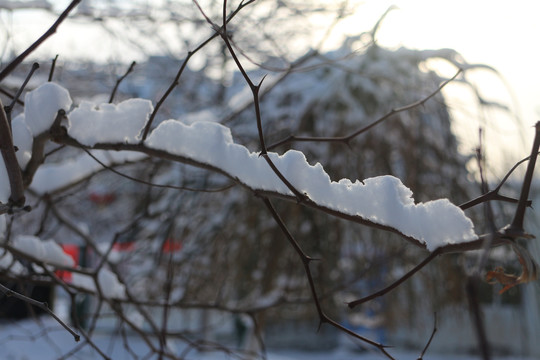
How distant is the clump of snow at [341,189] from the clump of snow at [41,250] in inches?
32.0

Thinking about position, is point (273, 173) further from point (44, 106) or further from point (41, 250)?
point (41, 250)

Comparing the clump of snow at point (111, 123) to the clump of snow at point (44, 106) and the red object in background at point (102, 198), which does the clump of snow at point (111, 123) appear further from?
the red object in background at point (102, 198)

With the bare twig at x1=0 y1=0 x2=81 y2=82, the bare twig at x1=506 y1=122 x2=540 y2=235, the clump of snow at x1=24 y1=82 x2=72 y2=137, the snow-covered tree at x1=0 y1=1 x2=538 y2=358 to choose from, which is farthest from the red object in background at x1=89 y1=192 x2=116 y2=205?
the bare twig at x1=506 y1=122 x2=540 y2=235

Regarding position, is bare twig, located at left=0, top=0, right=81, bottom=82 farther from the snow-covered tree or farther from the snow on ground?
the snow on ground

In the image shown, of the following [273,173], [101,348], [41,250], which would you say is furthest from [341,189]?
[101,348]

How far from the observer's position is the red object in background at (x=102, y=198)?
210 inches

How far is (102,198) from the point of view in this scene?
5.88 meters

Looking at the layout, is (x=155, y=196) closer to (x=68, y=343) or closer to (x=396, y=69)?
(x=396, y=69)

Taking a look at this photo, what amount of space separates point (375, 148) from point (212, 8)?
1.63 m

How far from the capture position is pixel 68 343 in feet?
23.5

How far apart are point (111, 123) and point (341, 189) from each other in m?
0.54

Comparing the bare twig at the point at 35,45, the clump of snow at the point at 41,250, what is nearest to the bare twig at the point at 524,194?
the bare twig at the point at 35,45

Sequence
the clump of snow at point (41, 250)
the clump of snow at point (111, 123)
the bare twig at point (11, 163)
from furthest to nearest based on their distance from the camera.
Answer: the clump of snow at point (41, 250), the clump of snow at point (111, 123), the bare twig at point (11, 163)

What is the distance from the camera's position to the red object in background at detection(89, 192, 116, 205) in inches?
210
